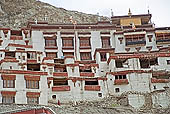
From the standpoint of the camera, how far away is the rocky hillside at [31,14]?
77.6 metres

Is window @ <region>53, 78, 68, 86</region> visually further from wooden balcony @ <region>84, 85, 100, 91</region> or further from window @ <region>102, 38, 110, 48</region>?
window @ <region>102, 38, 110, 48</region>

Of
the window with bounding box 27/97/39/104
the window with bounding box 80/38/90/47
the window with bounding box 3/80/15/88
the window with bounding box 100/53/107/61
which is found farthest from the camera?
the window with bounding box 80/38/90/47

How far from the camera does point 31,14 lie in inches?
3243

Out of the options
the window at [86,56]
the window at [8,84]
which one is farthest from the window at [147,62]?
the window at [8,84]

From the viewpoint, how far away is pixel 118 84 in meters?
50.8

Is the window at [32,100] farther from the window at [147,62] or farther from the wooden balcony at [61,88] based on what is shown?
the window at [147,62]

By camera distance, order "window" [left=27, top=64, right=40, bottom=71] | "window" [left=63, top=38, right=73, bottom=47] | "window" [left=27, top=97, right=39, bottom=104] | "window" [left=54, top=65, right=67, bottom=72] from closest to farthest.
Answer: "window" [left=27, top=97, right=39, bottom=104], "window" [left=27, top=64, right=40, bottom=71], "window" [left=54, top=65, right=67, bottom=72], "window" [left=63, top=38, right=73, bottom=47]

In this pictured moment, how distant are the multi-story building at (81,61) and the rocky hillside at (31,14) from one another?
1572cm

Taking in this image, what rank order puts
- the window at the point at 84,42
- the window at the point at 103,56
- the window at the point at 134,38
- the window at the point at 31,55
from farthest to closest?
1. the window at the point at 134,38
2. the window at the point at 84,42
3. the window at the point at 103,56
4. the window at the point at 31,55

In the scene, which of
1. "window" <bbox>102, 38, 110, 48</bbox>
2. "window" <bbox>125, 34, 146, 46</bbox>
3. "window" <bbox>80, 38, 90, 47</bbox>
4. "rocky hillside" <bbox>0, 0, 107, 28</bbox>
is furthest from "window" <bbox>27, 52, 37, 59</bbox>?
"rocky hillside" <bbox>0, 0, 107, 28</bbox>

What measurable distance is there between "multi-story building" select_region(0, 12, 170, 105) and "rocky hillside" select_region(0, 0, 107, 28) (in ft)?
51.6

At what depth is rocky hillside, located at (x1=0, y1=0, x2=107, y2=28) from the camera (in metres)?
77.6

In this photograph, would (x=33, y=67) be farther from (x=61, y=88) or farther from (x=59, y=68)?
(x=61, y=88)

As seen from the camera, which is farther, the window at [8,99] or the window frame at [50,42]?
the window frame at [50,42]
